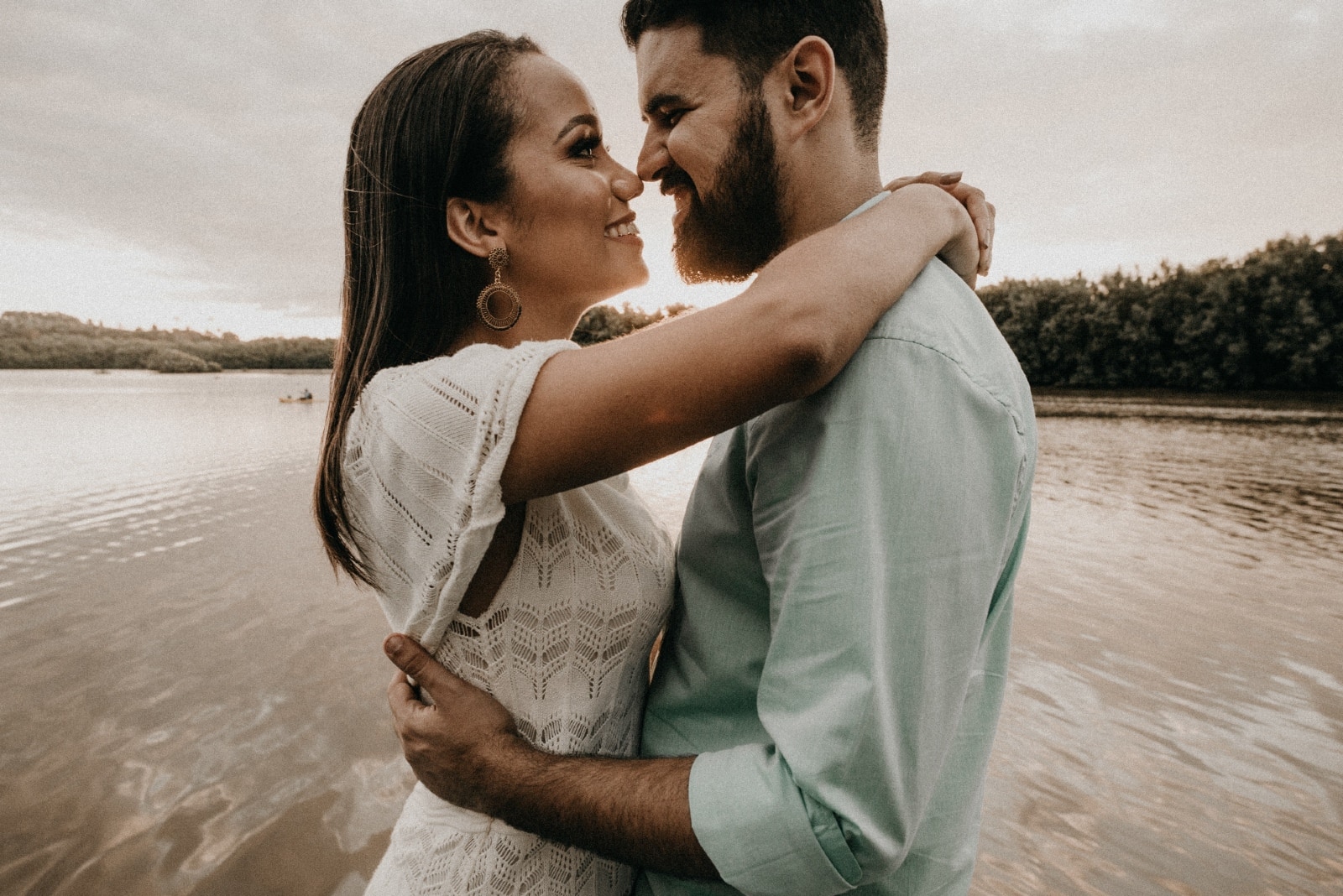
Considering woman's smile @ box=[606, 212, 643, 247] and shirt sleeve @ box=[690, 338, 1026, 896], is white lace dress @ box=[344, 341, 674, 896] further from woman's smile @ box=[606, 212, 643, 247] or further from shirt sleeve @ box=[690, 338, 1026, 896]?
woman's smile @ box=[606, 212, 643, 247]

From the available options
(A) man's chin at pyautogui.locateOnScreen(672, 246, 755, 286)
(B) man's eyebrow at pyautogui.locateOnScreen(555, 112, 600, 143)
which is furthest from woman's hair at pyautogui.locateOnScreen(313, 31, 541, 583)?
(A) man's chin at pyautogui.locateOnScreen(672, 246, 755, 286)

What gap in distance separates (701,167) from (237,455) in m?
22.8

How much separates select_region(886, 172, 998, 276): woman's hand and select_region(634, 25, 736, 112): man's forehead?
0.51 m

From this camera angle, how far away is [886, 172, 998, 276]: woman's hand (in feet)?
5.73

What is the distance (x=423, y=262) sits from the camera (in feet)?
5.88

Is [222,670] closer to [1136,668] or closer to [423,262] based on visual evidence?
[423,262]

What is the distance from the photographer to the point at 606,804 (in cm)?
125

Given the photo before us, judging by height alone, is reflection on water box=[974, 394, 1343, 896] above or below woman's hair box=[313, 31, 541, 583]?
below

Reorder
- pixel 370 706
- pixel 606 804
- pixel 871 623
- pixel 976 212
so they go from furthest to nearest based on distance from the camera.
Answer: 1. pixel 370 706
2. pixel 976 212
3. pixel 606 804
4. pixel 871 623

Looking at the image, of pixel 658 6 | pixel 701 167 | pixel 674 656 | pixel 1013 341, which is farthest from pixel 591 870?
pixel 1013 341

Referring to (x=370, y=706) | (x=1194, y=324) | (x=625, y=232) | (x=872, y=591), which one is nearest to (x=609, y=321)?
(x=1194, y=324)

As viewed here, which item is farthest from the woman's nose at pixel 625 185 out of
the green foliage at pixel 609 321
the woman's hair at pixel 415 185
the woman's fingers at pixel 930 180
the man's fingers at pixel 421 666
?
the green foliage at pixel 609 321

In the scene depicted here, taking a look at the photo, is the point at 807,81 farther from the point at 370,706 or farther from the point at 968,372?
the point at 370,706

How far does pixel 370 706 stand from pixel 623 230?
5.71 m
